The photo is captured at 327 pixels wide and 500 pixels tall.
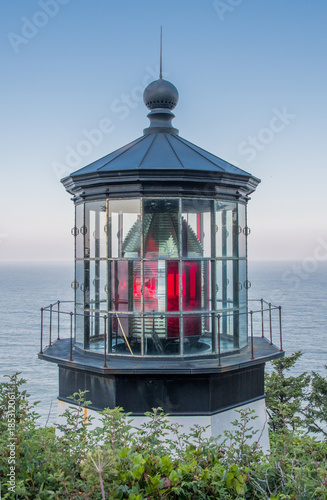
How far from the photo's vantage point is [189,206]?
670cm

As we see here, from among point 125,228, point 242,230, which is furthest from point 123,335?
point 242,230

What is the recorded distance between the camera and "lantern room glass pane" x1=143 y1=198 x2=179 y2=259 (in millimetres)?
6641

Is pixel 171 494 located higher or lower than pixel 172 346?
lower

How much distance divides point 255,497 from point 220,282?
12.5 feet

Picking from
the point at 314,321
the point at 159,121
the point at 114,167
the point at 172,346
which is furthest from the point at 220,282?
the point at 314,321

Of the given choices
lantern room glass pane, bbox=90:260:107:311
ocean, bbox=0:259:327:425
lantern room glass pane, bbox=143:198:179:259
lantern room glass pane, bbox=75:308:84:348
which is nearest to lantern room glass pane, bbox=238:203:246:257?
lantern room glass pane, bbox=143:198:179:259

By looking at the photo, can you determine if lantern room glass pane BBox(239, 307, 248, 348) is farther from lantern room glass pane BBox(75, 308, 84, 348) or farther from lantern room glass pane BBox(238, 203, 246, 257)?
lantern room glass pane BBox(75, 308, 84, 348)

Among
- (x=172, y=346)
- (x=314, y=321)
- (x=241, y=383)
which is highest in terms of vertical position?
(x=172, y=346)

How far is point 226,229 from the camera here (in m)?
7.05

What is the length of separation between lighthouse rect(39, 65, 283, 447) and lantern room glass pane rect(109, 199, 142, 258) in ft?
0.05

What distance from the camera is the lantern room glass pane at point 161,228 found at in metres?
6.64

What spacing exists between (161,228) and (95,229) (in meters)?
1.08

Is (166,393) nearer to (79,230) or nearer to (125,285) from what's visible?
(125,285)

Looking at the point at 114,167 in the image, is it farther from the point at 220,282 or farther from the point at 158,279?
the point at 220,282
